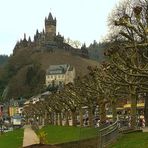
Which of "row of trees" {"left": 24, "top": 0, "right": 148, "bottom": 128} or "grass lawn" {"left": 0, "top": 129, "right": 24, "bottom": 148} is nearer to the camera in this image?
"row of trees" {"left": 24, "top": 0, "right": 148, "bottom": 128}

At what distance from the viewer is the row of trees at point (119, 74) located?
28558mm

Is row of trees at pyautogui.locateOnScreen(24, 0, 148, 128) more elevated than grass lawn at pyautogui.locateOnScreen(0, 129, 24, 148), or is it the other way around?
row of trees at pyautogui.locateOnScreen(24, 0, 148, 128)

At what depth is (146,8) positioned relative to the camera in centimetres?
5338

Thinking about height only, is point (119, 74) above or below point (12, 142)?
above

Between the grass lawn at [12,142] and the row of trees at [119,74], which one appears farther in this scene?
the grass lawn at [12,142]

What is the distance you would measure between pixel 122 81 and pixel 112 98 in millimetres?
18610

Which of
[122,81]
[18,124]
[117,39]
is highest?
[117,39]

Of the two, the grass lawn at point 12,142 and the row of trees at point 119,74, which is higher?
the row of trees at point 119,74

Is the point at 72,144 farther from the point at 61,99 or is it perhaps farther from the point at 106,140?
the point at 61,99

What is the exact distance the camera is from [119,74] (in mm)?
34438

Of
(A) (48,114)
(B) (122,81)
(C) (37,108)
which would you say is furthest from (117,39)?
(C) (37,108)

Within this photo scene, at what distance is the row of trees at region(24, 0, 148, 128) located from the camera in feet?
93.7

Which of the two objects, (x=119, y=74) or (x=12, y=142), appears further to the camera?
(x=12, y=142)

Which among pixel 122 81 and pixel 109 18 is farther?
pixel 109 18
